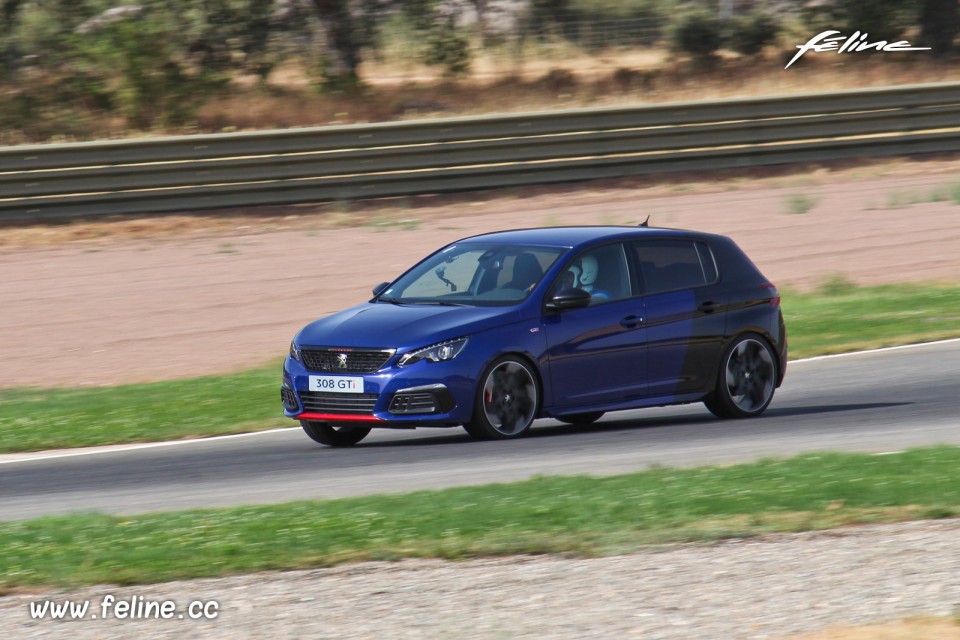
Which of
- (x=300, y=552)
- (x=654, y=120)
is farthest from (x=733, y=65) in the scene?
(x=300, y=552)

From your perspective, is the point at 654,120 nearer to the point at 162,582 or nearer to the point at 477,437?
the point at 477,437

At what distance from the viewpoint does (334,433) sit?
1195cm

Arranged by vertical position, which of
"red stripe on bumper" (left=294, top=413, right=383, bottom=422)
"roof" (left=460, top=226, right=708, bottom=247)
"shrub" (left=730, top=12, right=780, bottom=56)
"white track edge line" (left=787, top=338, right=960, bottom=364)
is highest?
"shrub" (left=730, top=12, right=780, bottom=56)

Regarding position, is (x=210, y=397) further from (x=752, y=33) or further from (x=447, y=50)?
(x=752, y=33)

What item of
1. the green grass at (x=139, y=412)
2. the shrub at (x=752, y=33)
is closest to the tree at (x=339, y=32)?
the shrub at (x=752, y=33)

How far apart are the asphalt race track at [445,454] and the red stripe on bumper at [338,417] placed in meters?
0.29

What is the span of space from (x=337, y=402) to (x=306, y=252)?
10575 millimetres

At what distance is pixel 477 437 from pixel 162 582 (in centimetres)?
439

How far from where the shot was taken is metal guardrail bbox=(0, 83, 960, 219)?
22.7 metres

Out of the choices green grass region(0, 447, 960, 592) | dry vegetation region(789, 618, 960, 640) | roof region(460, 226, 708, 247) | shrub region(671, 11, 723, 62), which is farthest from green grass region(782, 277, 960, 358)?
shrub region(671, 11, 723, 62)

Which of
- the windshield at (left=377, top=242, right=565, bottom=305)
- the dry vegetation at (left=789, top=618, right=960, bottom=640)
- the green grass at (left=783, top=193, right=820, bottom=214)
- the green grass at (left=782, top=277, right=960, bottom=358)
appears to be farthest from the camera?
the green grass at (left=783, top=193, right=820, bottom=214)

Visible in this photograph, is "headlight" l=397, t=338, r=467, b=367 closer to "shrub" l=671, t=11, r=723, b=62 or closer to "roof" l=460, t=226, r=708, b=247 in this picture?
"roof" l=460, t=226, r=708, b=247

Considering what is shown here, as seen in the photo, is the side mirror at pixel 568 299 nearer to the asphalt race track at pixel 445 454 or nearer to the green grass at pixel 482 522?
the asphalt race track at pixel 445 454

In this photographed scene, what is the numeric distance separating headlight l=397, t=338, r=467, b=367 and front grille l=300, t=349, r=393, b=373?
13cm
